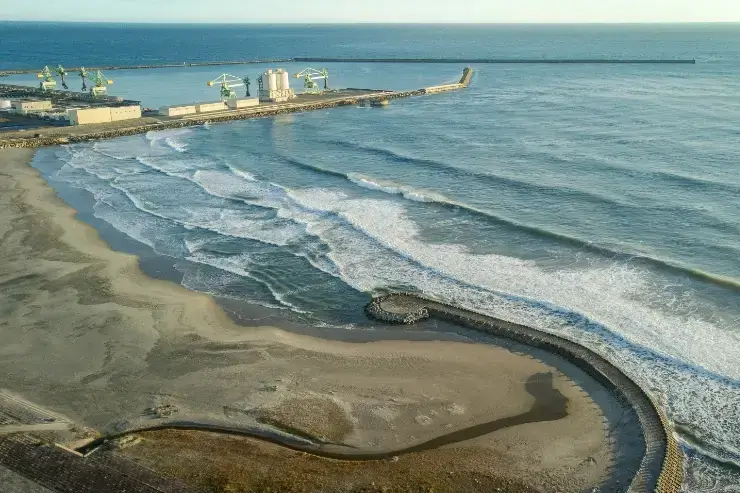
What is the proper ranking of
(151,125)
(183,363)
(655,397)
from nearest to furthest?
(655,397) → (183,363) → (151,125)

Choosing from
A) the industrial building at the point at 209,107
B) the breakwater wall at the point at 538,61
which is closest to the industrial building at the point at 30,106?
the industrial building at the point at 209,107

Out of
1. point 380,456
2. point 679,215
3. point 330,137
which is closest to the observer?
point 380,456

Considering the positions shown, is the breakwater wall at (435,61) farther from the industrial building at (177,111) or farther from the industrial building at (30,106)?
the industrial building at (177,111)

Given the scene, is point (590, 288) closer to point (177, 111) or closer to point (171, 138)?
point (171, 138)

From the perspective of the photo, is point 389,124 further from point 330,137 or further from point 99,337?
point 99,337

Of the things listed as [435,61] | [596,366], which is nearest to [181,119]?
[596,366]

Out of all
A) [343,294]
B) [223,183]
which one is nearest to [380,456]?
[343,294]
